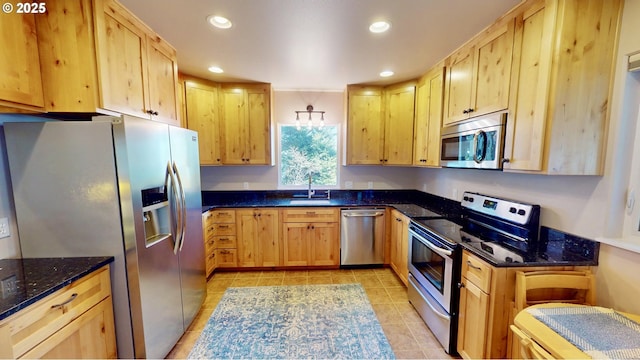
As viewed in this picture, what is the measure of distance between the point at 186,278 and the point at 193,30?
2.05m

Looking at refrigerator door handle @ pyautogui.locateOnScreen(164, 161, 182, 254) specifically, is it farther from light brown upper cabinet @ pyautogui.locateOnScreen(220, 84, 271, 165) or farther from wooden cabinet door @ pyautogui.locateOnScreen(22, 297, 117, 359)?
light brown upper cabinet @ pyautogui.locateOnScreen(220, 84, 271, 165)

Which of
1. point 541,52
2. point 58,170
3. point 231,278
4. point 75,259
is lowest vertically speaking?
point 231,278

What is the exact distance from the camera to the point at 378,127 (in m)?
3.31


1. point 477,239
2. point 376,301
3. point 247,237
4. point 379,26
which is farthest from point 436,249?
point 247,237

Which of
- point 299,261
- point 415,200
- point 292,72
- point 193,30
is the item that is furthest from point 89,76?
point 415,200

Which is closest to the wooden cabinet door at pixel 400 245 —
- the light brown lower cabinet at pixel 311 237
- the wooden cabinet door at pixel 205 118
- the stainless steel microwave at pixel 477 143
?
the light brown lower cabinet at pixel 311 237

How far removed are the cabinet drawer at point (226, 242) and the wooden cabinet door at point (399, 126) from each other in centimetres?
237

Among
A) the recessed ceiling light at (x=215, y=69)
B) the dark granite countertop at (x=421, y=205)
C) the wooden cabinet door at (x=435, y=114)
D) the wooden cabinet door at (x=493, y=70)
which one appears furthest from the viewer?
the recessed ceiling light at (x=215, y=69)

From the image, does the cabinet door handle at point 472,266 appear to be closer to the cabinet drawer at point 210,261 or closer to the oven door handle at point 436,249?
the oven door handle at point 436,249

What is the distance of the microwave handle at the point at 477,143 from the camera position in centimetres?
183

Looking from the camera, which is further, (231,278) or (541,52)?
(231,278)

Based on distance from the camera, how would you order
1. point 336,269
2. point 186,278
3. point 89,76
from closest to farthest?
point 89,76
point 186,278
point 336,269

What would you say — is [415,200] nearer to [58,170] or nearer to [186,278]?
[186,278]

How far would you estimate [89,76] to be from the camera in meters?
1.36
